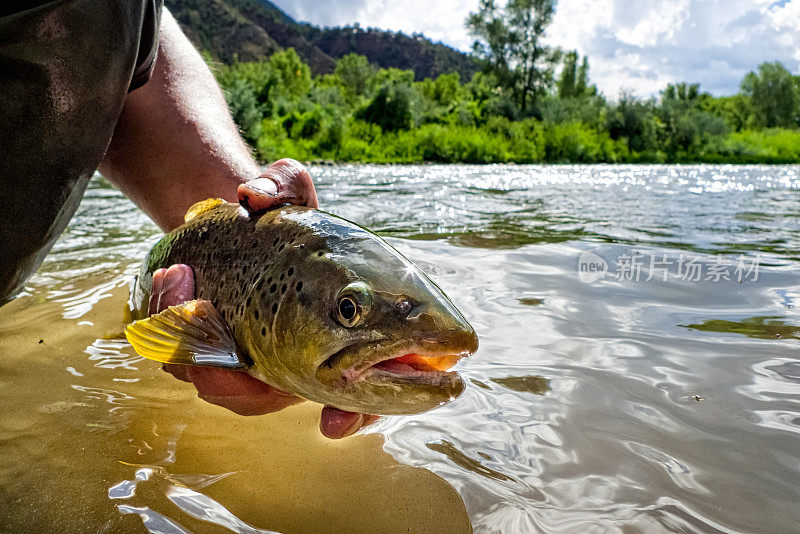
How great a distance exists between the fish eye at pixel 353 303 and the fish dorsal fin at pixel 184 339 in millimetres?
460

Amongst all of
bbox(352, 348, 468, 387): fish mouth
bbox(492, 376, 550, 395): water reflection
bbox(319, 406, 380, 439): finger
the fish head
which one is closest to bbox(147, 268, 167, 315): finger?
the fish head

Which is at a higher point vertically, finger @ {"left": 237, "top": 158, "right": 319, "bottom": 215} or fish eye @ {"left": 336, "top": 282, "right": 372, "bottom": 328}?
finger @ {"left": 237, "top": 158, "right": 319, "bottom": 215}

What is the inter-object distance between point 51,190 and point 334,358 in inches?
44.2

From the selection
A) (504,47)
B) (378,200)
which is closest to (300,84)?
(504,47)

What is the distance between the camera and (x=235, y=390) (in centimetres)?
188

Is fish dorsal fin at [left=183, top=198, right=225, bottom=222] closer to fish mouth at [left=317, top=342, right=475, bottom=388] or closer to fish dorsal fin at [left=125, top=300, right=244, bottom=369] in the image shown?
fish dorsal fin at [left=125, top=300, right=244, bottom=369]

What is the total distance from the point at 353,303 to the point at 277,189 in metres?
0.78

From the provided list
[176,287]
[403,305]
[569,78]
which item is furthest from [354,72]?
[403,305]

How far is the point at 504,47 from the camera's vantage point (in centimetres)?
6081

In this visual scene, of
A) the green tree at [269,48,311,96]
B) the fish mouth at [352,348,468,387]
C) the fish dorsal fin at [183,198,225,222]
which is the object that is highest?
the green tree at [269,48,311,96]

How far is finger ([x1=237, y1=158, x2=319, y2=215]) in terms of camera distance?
203 cm

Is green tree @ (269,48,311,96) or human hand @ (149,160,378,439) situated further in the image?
green tree @ (269,48,311,96)

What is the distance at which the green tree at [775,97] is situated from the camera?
74562mm

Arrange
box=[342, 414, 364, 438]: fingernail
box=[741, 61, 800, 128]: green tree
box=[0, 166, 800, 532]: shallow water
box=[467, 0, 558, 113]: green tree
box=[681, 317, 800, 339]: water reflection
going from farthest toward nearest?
box=[741, 61, 800, 128]: green tree
box=[467, 0, 558, 113]: green tree
box=[681, 317, 800, 339]: water reflection
box=[342, 414, 364, 438]: fingernail
box=[0, 166, 800, 532]: shallow water
